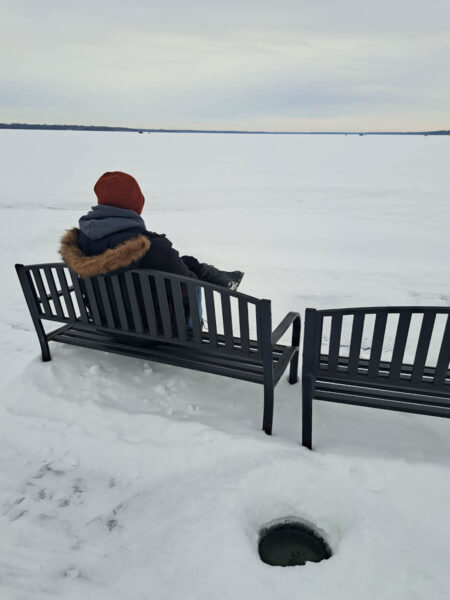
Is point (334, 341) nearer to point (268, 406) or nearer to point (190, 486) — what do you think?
point (268, 406)

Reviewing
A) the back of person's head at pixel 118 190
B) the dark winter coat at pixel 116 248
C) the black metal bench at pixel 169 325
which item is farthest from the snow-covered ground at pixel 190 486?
the back of person's head at pixel 118 190

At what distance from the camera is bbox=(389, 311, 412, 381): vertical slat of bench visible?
7.02 ft

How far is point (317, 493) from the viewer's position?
2.17 metres

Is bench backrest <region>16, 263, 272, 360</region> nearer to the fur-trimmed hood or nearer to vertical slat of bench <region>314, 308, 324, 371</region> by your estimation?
the fur-trimmed hood

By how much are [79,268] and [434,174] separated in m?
18.5

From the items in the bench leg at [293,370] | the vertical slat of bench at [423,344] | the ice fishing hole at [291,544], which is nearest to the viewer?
the ice fishing hole at [291,544]

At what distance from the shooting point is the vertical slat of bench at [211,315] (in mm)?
2518

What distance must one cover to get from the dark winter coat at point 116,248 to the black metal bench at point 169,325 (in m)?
0.09

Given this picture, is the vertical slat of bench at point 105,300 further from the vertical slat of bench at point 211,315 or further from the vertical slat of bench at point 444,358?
the vertical slat of bench at point 444,358

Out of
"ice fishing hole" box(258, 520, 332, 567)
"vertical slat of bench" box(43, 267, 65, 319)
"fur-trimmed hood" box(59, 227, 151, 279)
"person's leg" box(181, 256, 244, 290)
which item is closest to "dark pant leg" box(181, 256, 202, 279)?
"person's leg" box(181, 256, 244, 290)

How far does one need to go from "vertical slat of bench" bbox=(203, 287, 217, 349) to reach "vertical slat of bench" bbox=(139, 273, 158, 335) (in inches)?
16.4

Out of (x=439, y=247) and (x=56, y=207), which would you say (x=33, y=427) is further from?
(x=56, y=207)

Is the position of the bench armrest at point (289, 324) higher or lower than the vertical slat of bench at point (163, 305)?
lower

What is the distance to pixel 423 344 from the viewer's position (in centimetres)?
214
